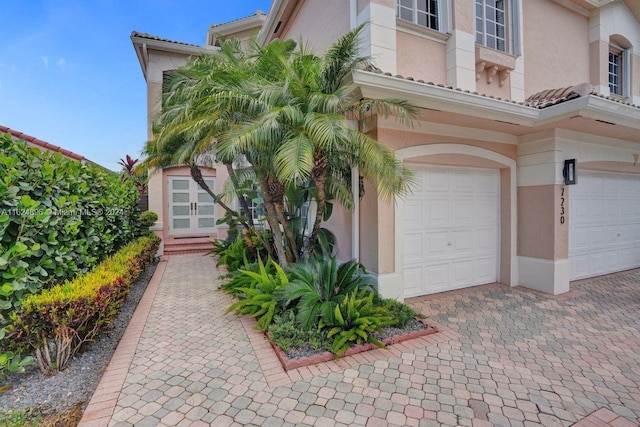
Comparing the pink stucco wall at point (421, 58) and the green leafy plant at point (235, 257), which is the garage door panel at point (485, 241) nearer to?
the pink stucco wall at point (421, 58)

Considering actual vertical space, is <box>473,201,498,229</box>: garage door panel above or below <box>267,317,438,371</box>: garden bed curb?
above

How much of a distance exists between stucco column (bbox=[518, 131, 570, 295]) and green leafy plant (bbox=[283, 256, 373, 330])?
14.8ft

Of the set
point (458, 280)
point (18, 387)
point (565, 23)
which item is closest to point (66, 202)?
point (18, 387)

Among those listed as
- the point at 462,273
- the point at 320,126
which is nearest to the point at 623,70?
the point at 462,273

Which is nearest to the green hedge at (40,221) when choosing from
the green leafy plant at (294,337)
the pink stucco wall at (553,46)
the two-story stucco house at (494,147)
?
the green leafy plant at (294,337)

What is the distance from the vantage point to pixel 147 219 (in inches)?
459

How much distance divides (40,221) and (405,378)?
216 inches

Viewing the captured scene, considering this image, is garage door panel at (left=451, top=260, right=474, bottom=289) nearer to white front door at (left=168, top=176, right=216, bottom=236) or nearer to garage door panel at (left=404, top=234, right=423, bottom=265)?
garage door panel at (left=404, top=234, right=423, bottom=265)

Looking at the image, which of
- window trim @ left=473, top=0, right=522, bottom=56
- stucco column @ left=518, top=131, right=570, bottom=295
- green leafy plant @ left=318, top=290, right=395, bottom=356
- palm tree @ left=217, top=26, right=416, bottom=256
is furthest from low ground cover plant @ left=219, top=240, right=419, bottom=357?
window trim @ left=473, top=0, right=522, bottom=56

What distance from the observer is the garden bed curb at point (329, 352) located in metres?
3.96

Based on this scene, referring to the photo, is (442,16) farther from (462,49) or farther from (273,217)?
(273,217)

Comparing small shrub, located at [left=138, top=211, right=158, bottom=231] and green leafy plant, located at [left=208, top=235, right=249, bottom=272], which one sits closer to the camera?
green leafy plant, located at [left=208, top=235, right=249, bottom=272]

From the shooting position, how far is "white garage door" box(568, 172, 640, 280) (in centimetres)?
810

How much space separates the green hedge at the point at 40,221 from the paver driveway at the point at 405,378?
1602 mm
